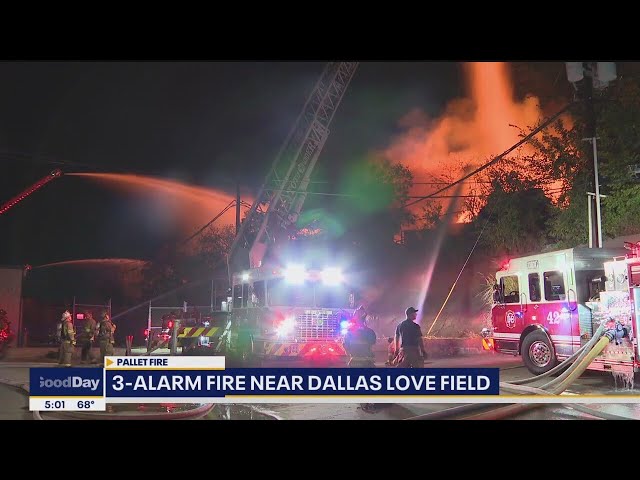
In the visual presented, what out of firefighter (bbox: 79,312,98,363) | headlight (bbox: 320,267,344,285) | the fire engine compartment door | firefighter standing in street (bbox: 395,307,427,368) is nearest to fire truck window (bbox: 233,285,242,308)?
headlight (bbox: 320,267,344,285)

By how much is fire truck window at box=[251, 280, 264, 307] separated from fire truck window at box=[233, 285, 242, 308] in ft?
2.65

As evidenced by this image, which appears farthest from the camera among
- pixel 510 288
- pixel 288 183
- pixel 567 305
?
pixel 288 183

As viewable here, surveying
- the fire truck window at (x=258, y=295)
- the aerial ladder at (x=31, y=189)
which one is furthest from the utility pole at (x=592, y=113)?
the aerial ladder at (x=31, y=189)

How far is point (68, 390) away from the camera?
6.78 meters

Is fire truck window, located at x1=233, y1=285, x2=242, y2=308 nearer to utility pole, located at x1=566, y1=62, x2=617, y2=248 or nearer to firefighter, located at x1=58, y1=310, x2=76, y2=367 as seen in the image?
firefighter, located at x1=58, y1=310, x2=76, y2=367

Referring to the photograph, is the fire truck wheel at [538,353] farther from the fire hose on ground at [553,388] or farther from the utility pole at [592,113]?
the utility pole at [592,113]

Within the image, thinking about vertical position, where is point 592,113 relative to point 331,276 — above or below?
above

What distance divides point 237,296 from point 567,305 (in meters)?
6.59

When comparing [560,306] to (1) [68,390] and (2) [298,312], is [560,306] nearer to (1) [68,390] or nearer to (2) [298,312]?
(2) [298,312]

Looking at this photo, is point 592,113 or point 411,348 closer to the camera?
point 411,348

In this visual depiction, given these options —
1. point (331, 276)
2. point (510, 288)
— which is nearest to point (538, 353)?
point (510, 288)

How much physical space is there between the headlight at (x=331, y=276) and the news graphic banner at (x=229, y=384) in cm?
425
